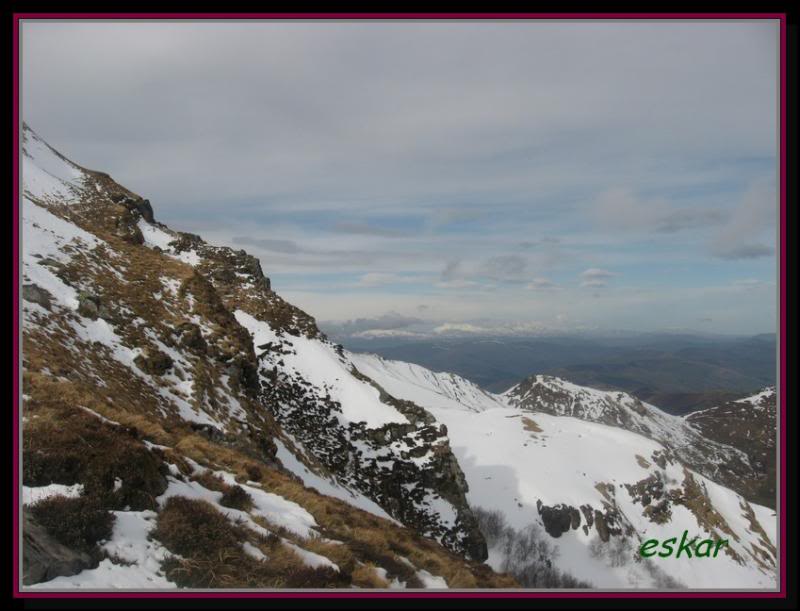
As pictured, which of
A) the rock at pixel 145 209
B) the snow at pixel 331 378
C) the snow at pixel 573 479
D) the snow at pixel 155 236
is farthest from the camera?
the snow at pixel 573 479

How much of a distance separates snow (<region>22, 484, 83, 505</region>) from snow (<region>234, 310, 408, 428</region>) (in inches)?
1287

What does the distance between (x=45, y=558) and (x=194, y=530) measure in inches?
106

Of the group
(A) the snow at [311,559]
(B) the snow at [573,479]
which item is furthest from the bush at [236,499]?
(B) the snow at [573,479]

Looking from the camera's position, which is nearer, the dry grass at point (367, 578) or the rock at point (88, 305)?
the dry grass at point (367, 578)

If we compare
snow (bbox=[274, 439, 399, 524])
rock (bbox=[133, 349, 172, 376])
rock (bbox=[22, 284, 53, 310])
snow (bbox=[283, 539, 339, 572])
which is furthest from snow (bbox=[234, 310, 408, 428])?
snow (bbox=[283, 539, 339, 572])

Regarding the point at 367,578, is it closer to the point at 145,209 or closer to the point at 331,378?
the point at 331,378

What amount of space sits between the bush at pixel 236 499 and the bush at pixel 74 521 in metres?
3.79

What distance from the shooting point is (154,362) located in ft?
81.3

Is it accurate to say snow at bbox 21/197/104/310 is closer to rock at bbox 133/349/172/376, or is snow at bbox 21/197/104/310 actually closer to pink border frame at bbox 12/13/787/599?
rock at bbox 133/349/172/376

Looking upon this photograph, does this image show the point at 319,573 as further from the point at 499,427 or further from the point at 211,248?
the point at 499,427

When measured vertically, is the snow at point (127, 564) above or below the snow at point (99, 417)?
below

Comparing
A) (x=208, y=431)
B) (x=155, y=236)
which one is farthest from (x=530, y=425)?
(x=208, y=431)

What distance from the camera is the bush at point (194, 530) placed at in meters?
8.61

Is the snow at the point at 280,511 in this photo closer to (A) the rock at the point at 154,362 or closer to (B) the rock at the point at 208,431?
(B) the rock at the point at 208,431
